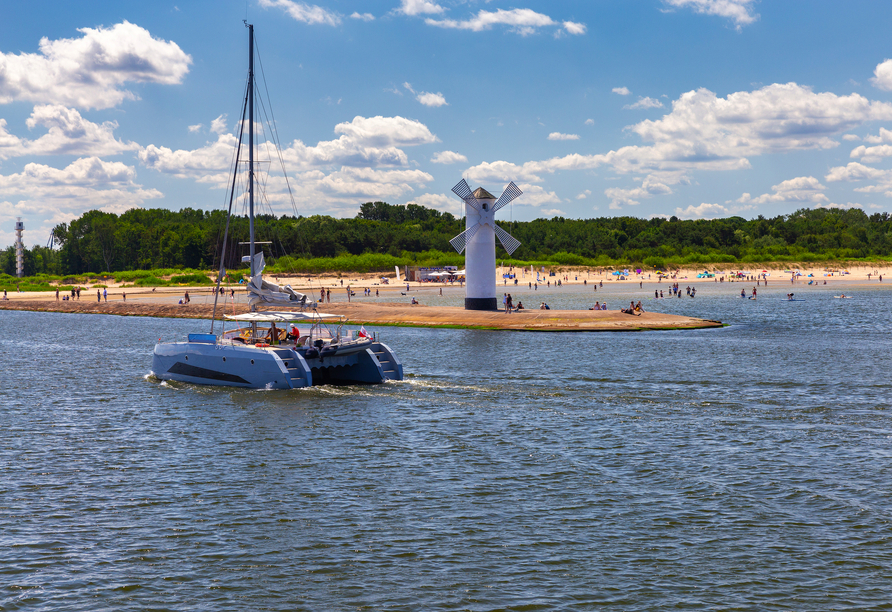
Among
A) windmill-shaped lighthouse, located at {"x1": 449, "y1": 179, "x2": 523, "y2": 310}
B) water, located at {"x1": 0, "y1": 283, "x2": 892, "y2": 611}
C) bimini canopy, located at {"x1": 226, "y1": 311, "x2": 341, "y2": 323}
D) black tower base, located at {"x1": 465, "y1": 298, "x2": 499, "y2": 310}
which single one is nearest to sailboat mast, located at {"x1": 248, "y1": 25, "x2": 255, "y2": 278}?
bimini canopy, located at {"x1": 226, "y1": 311, "x2": 341, "y2": 323}

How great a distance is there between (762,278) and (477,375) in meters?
156

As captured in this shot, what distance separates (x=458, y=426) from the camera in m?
27.6


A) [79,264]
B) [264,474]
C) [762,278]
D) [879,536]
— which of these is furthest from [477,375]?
[79,264]

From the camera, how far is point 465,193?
70.9 m

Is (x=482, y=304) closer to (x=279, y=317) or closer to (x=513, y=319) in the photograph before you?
(x=513, y=319)

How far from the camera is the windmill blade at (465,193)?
68.6 metres

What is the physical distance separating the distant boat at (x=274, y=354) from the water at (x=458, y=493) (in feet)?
3.45

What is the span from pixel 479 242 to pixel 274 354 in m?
36.6

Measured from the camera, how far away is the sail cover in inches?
1409

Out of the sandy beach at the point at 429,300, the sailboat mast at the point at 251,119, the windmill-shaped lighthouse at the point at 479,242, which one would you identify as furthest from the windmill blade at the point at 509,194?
the sailboat mast at the point at 251,119

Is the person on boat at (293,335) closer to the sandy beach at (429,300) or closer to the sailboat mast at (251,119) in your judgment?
the sailboat mast at (251,119)

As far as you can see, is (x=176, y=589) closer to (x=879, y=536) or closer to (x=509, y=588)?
(x=509, y=588)

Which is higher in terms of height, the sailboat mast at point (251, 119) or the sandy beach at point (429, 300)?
the sailboat mast at point (251, 119)

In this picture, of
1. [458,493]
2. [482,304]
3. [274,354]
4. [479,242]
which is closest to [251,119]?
[274,354]
